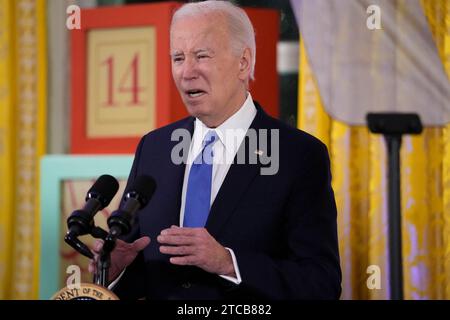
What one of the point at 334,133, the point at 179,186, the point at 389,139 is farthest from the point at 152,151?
the point at 334,133

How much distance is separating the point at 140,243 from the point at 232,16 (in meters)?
0.51

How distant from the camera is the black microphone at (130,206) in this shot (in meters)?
1.25

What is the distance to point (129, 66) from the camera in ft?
8.20

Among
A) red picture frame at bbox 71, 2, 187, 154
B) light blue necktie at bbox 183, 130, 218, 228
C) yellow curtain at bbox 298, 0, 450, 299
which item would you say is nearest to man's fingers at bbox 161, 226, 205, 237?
light blue necktie at bbox 183, 130, 218, 228

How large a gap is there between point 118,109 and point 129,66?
5.6 inches

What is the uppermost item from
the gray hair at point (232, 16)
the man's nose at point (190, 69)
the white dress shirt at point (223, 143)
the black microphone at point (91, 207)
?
the gray hair at point (232, 16)

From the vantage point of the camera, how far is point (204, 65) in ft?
5.34

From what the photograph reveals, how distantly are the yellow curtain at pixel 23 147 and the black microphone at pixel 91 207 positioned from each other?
128cm

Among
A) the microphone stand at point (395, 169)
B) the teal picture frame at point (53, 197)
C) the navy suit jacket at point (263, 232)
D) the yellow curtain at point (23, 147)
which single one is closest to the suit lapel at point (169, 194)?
the navy suit jacket at point (263, 232)

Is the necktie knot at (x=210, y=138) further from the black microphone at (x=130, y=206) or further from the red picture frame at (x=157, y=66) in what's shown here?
the red picture frame at (x=157, y=66)

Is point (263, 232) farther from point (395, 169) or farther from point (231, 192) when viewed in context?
point (395, 169)

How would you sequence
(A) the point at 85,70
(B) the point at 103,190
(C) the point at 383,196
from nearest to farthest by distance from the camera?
(B) the point at 103,190
(C) the point at 383,196
(A) the point at 85,70

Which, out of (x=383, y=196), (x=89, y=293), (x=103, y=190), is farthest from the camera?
(x=383, y=196)

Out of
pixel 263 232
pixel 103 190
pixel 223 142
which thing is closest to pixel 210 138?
pixel 223 142
